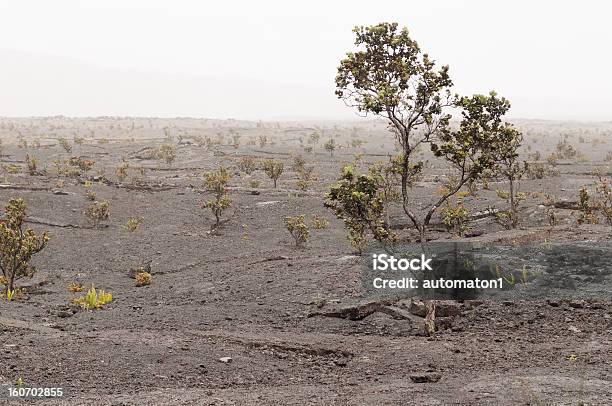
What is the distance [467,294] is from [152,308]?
833cm

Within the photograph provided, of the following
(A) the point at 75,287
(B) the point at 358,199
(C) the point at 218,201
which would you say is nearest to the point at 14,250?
(A) the point at 75,287

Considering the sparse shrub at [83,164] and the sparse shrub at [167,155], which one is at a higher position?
the sparse shrub at [167,155]

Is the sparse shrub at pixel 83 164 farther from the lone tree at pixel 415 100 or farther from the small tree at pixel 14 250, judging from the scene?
the lone tree at pixel 415 100

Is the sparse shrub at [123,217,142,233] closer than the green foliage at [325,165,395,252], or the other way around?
the green foliage at [325,165,395,252]

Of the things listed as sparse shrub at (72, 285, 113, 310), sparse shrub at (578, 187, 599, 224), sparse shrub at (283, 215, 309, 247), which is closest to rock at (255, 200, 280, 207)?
sparse shrub at (283, 215, 309, 247)

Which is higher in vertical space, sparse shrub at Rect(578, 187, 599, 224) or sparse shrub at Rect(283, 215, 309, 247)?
sparse shrub at Rect(578, 187, 599, 224)

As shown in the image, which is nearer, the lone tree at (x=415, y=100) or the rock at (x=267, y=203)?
the lone tree at (x=415, y=100)

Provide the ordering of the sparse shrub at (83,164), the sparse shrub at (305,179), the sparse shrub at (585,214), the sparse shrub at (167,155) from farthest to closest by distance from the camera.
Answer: the sparse shrub at (167,155) < the sparse shrub at (83,164) < the sparse shrub at (305,179) < the sparse shrub at (585,214)
